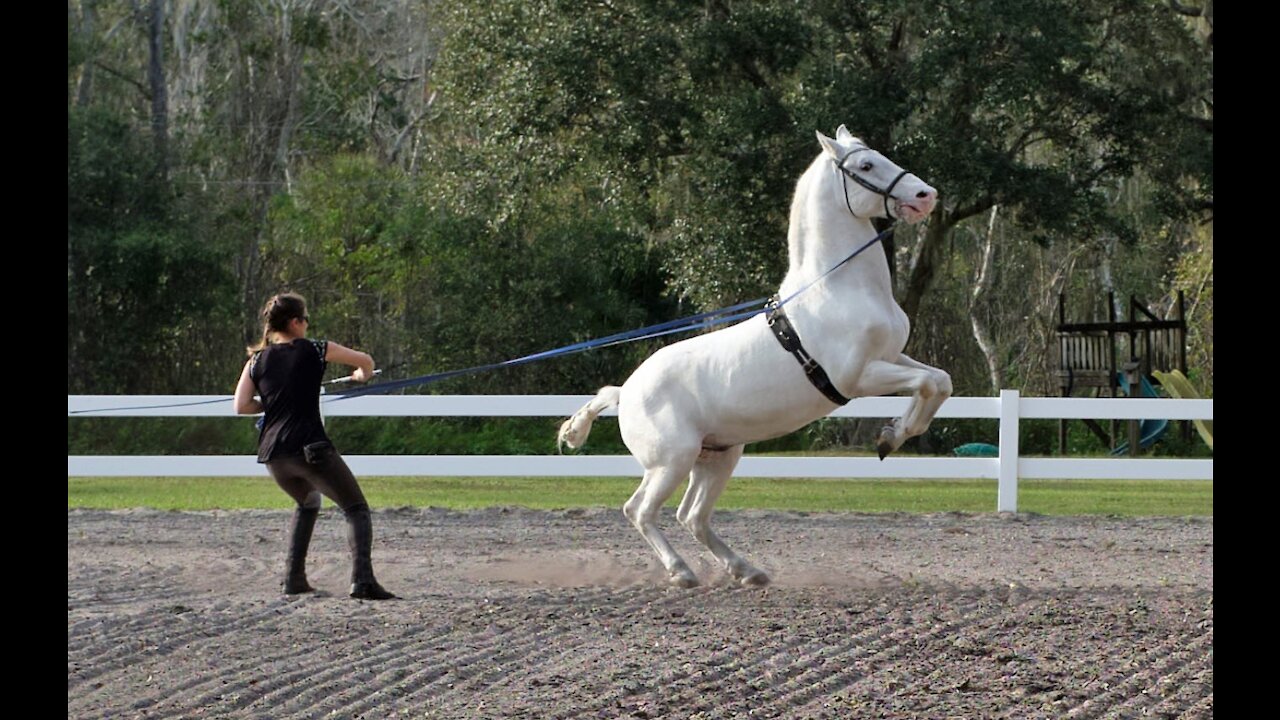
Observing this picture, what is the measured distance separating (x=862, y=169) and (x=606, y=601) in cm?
261

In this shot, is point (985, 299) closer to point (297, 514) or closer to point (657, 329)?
point (657, 329)

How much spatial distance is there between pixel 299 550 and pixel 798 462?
21.0ft

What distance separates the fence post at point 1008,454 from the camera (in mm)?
13398

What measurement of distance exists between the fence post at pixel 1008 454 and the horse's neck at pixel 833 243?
18.9 feet

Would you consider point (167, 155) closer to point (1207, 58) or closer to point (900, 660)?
point (1207, 58)

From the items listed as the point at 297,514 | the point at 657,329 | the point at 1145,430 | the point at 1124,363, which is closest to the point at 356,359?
the point at 297,514

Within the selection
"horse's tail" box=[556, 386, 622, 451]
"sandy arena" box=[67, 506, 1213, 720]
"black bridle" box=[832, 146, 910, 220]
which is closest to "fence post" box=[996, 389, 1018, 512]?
"sandy arena" box=[67, 506, 1213, 720]

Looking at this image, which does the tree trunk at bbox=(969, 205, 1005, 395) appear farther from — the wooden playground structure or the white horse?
the white horse

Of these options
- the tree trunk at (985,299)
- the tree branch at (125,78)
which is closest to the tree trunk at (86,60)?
the tree branch at (125,78)

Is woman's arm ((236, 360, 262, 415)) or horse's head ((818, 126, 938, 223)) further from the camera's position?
woman's arm ((236, 360, 262, 415))

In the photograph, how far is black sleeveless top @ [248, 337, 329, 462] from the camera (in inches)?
306

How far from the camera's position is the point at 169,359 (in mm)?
26125
